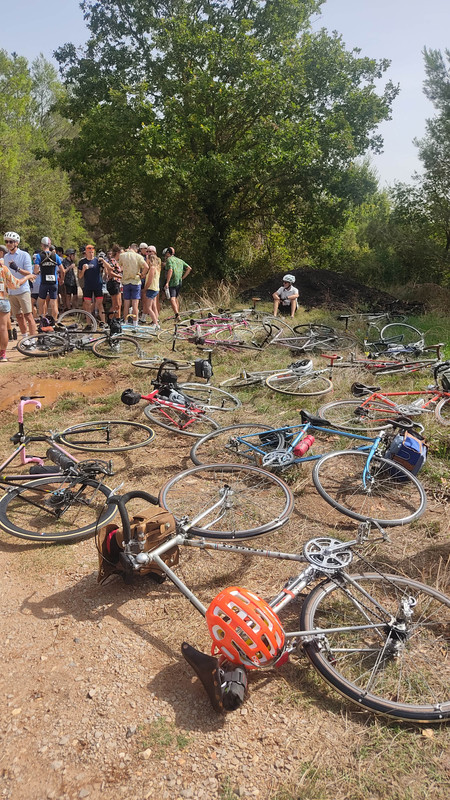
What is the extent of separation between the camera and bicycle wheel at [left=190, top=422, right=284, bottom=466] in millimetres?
4789

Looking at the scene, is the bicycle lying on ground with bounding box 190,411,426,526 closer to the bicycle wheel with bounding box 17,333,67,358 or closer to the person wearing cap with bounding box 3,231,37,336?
the bicycle wheel with bounding box 17,333,67,358

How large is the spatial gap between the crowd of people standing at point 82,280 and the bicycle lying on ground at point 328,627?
6384mm

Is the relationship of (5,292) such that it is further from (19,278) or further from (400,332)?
(400,332)

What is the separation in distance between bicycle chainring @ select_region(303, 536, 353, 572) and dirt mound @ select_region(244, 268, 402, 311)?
11.5m

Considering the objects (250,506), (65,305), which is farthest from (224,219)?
(250,506)

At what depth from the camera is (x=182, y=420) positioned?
5902mm

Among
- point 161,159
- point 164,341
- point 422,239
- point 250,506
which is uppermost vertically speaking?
point 161,159

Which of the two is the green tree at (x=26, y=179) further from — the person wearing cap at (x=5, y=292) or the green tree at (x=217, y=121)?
the person wearing cap at (x=5, y=292)

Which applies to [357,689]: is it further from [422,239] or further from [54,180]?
[54,180]

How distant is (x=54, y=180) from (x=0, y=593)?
34.8m

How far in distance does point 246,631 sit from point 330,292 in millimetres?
13813

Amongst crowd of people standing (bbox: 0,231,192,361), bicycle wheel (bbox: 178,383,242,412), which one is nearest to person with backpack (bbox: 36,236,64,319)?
crowd of people standing (bbox: 0,231,192,361)

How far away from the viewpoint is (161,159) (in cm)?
1500

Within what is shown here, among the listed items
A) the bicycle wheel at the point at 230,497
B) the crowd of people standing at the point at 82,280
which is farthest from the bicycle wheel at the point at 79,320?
the bicycle wheel at the point at 230,497
